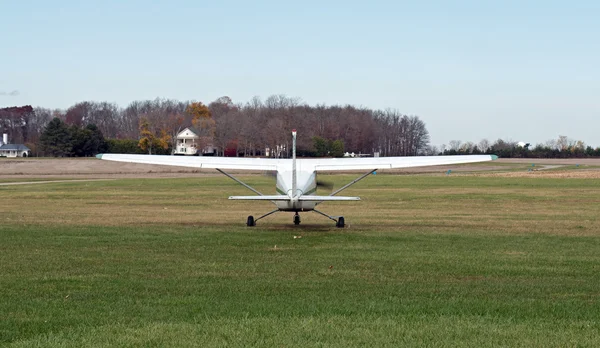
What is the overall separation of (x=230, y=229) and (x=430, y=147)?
A: 130 meters

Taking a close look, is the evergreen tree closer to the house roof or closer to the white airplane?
the house roof

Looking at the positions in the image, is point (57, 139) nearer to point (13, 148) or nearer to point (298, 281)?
point (13, 148)

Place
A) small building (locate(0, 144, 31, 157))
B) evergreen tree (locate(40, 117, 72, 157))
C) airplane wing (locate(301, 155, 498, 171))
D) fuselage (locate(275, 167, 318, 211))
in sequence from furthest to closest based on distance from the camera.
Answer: small building (locate(0, 144, 31, 157)) → evergreen tree (locate(40, 117, 72, 157)) → airplane wing (locate(301, 155, 498, 171)) → fuselage (locate(275, 167, 318, 211))

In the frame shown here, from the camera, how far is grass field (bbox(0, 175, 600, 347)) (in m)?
7.83

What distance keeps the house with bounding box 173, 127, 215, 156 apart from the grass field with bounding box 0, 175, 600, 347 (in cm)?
10037

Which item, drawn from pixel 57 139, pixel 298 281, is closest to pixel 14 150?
pixel 57 139

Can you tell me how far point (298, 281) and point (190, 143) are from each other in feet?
433

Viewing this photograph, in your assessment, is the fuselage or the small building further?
the small building

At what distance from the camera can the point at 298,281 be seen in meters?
11.5

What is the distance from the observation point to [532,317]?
28.4 feet

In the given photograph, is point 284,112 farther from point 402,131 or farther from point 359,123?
point 402,131

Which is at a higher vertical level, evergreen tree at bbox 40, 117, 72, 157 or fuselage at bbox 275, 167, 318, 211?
evergreen tree at bbox 40, 117, 72, 157

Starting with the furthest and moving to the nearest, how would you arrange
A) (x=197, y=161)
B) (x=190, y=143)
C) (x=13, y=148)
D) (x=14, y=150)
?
1. (x=190, y=143)
2. (x=13, y=148)
3. (x=14, y=150)
4. (x=197, y=161)

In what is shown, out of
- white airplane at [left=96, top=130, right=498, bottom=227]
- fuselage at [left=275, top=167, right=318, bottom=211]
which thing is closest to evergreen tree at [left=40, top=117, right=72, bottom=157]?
white airplane at [left=96, top=130, right=498, bottom=227]
